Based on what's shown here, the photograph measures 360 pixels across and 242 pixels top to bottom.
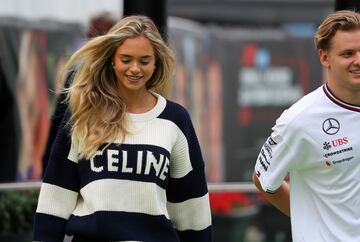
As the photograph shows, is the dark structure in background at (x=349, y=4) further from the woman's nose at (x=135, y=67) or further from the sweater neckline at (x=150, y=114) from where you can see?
the woman's nose at (x=135, y=67)

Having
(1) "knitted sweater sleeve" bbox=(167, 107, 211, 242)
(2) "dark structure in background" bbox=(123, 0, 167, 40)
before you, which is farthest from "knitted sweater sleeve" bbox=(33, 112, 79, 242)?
(2) "dark structure in background" bbox=(123, 0, 167, 40)

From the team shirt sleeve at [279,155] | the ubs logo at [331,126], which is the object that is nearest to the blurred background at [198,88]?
the team shirt sleeve at [279,155]

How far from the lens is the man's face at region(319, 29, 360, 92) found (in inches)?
196

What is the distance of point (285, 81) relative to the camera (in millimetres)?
12039

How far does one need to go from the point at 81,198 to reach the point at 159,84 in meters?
0.60

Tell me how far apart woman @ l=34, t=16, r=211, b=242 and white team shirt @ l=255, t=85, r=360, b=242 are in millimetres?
425

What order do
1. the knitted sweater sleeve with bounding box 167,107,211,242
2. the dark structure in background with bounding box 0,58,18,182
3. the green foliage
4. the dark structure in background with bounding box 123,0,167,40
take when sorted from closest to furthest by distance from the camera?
the knitted sweater sleeve with bounding box 167,107,211,242 → the dark structure in background with bounding box 123,0,167,40 → the green foliage → the dark structure in background with bounding box 0,58,18,182

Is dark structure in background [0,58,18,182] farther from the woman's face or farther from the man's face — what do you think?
the man's face

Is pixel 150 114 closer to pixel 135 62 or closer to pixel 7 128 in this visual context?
pixel 135 62

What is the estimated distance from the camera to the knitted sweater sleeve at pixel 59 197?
5.10 meters

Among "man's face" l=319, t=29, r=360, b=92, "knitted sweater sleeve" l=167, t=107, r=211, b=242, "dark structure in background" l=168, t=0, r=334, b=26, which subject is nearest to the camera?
"man's face" l=319, t=29, r=360, b=92

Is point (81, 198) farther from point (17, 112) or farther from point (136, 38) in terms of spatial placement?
point (17, 112)

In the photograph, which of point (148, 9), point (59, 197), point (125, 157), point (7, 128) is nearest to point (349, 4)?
point (148, 9)

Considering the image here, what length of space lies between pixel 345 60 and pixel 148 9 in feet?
6.71
